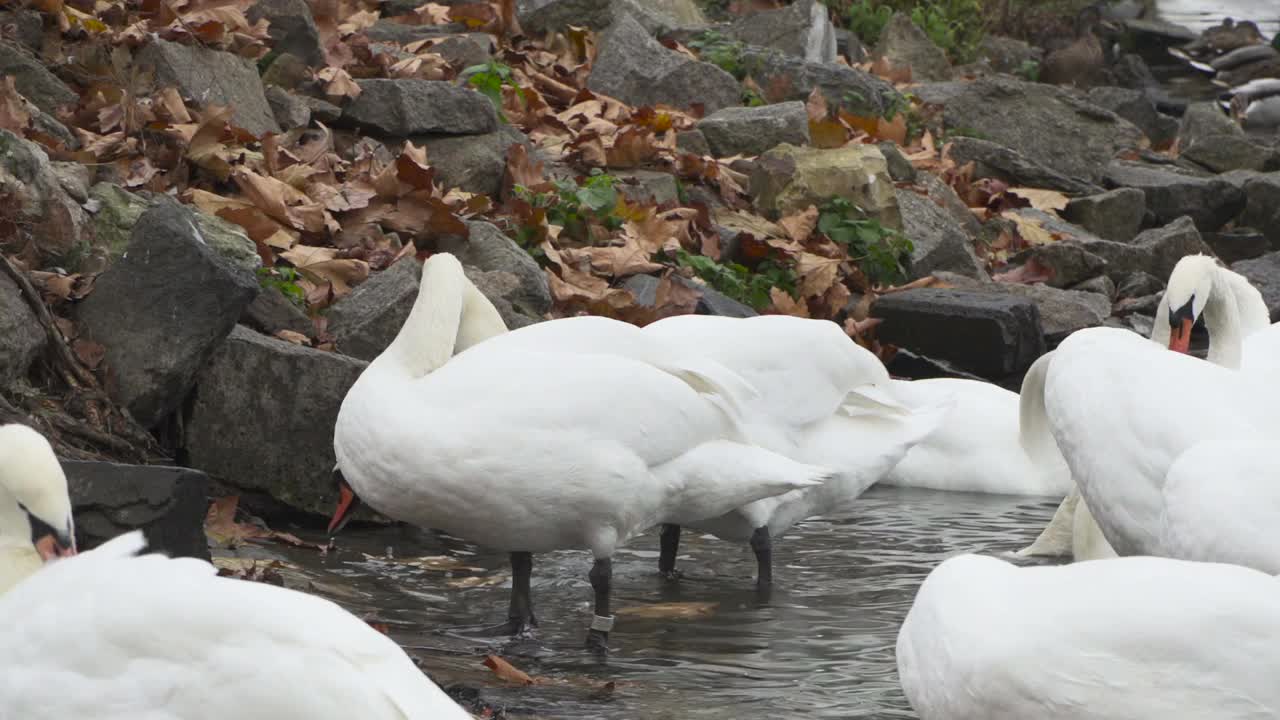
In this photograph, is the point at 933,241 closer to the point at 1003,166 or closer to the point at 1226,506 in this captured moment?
the point at 1003,166

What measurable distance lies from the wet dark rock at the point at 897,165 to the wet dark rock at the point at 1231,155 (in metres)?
5.52

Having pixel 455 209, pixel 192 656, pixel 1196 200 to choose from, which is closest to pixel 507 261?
pixel 455 209

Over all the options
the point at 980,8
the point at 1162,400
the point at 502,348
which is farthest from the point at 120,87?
the point at 980,8

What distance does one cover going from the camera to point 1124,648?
3129mm

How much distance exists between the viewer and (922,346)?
8.83 metres

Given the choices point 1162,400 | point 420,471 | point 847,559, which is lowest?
point 847,559

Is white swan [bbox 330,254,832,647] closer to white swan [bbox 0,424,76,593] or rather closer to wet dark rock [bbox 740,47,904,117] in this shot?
white swan [bbox 0,424,76,593]

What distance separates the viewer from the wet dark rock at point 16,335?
5.38 metres

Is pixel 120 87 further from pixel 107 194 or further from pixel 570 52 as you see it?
pixel 570 52

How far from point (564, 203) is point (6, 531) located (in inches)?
191

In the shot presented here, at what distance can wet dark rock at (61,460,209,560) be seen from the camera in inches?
171

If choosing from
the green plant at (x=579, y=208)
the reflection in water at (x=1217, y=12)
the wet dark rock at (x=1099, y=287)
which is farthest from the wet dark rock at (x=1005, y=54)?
the green plant at (x=579, y=208)

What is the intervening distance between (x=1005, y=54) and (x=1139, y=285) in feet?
34.6

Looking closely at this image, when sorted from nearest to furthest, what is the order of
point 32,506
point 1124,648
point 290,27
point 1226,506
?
point 1124,648 → point 32,506 → point 1226,506 → point 290,27
